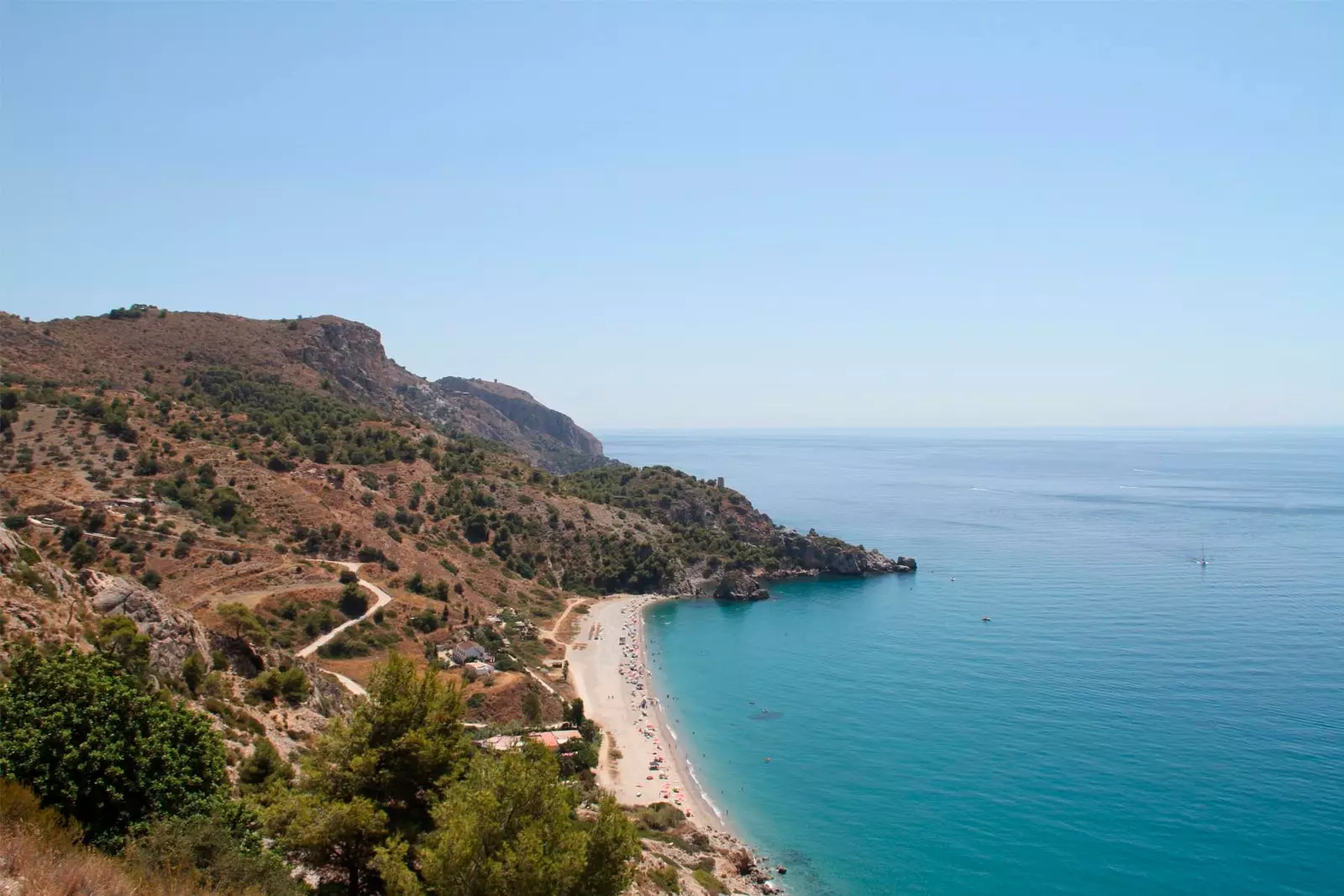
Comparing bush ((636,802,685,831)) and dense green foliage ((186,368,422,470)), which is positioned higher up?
dense green foliage ((186,368,422,470))

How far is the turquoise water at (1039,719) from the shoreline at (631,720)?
1.48m

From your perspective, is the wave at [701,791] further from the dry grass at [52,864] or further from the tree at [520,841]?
the dry grass at [52,864]

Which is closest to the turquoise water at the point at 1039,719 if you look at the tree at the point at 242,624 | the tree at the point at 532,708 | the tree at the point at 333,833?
the tree at the point at 532,708

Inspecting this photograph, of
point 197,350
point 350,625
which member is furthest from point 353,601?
point 197,350

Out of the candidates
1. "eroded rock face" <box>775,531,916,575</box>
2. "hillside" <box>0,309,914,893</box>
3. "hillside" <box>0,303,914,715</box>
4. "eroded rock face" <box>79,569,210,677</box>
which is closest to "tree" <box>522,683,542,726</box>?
"hillside" <box>0,309,914,893</box>

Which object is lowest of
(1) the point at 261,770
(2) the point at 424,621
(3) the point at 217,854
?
(2) the point at 424,621

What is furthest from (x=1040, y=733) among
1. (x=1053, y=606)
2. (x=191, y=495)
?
(x=191, y=495)

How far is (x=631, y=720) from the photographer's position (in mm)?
51906

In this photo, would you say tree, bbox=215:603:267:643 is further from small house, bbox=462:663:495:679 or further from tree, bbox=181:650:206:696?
small house, bbox=462:663:495:679

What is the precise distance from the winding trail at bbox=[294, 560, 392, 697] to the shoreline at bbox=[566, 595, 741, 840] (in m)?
13.9

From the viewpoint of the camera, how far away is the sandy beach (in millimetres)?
40781

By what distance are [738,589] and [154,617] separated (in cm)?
7129

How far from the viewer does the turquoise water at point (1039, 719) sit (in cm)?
3422

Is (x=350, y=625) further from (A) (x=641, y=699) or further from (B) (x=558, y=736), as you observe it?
Answer: (A) (x=641, y=699)
